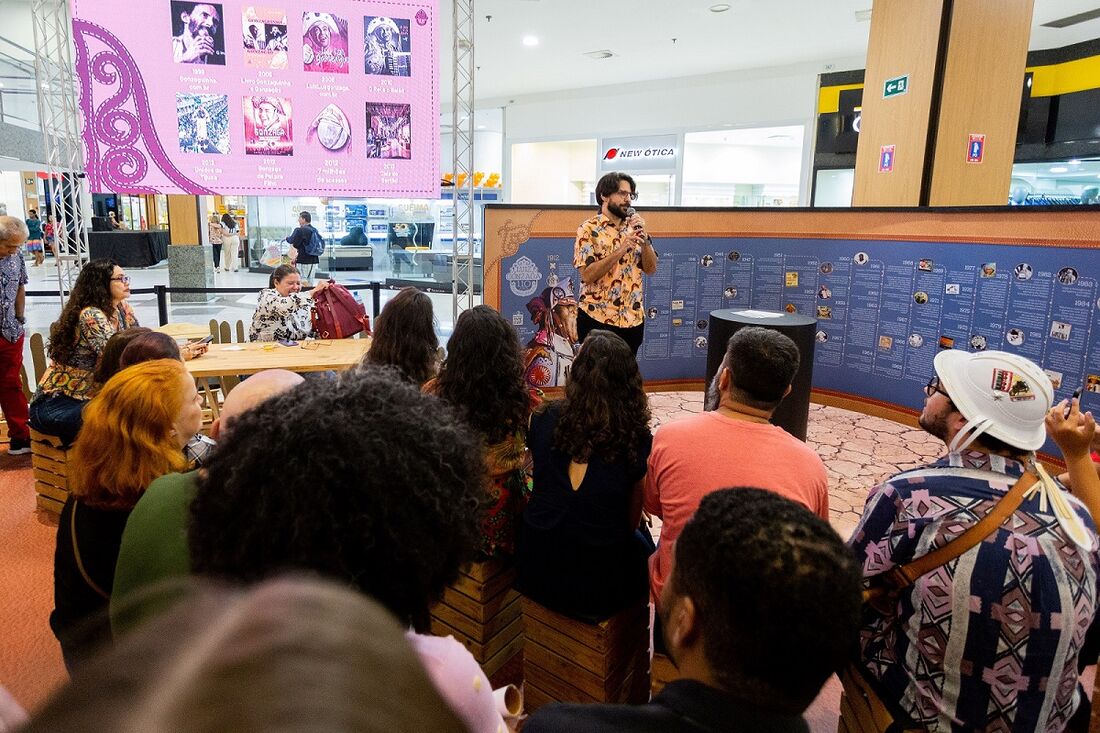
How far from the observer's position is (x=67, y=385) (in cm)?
345

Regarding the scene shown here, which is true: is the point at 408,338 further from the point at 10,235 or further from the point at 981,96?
the point at 981,96

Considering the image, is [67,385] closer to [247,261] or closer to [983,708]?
[983,708]

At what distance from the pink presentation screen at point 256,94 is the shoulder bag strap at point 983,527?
4791mm

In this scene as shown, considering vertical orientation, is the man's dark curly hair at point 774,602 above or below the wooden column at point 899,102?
below

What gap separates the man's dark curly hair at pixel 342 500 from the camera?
2.71 feet

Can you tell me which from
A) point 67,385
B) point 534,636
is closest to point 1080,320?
point 534,636

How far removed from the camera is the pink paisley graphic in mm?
4699

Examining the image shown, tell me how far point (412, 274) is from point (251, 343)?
6503mm

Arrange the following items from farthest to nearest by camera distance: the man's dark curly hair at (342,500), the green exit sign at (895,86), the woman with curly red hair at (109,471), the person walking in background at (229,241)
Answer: the person walking in background at (229,241), the green exit sign at (895,86), the woman with curly red hair at (109,471), the man's dark curly hair at (342,500)

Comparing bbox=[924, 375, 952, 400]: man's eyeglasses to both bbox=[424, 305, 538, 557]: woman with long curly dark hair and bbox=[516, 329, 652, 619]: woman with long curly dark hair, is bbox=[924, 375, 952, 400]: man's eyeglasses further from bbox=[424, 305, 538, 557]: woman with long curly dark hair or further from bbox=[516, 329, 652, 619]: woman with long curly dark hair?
bbox=[424, 305, 538, 557]: woman with long curly dark hair

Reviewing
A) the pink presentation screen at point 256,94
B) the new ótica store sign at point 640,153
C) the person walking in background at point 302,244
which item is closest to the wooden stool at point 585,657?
the pink presentation screen at point 256,94

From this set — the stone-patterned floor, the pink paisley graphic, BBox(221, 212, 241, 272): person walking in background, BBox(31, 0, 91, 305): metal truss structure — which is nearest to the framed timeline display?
the stone-patterned floor

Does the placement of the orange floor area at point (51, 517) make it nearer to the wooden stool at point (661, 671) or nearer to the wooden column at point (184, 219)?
the wooden stool at point (661, 671)

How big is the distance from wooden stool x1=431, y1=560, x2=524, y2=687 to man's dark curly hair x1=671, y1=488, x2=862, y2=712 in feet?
4.74
